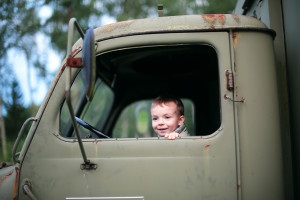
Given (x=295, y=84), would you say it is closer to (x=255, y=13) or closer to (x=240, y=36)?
(x=240, y=36)

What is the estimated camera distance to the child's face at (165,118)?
248cm

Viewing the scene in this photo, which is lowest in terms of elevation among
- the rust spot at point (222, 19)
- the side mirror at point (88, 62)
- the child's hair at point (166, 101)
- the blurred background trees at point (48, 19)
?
the child's hair at point (166, 101)

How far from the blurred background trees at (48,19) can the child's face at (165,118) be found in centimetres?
357

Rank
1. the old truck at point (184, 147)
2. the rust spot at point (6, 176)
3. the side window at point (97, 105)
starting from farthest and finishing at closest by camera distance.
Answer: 1. the side window at point (97, 105)
2. the rust spot at point (6, 176)
3. the old truck at point (184, 147)

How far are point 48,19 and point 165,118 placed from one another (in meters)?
5.33

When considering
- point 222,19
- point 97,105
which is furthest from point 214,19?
point 97,105

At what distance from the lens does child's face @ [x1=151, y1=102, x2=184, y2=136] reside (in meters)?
2.48

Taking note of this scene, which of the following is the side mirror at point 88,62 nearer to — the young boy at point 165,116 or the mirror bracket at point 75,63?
the mirror bracket at point 75,63

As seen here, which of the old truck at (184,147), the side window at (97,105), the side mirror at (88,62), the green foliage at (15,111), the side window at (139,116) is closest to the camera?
the side mirror at (88,62)

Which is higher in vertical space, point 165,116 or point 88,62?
point 88,62

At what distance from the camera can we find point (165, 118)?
2.50 m

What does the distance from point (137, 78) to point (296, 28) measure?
75.3 inches

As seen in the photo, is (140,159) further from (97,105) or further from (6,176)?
(97,105)

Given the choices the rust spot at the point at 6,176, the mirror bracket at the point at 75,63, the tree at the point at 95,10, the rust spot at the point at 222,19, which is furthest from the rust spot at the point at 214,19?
the tree at the point at 95,10
